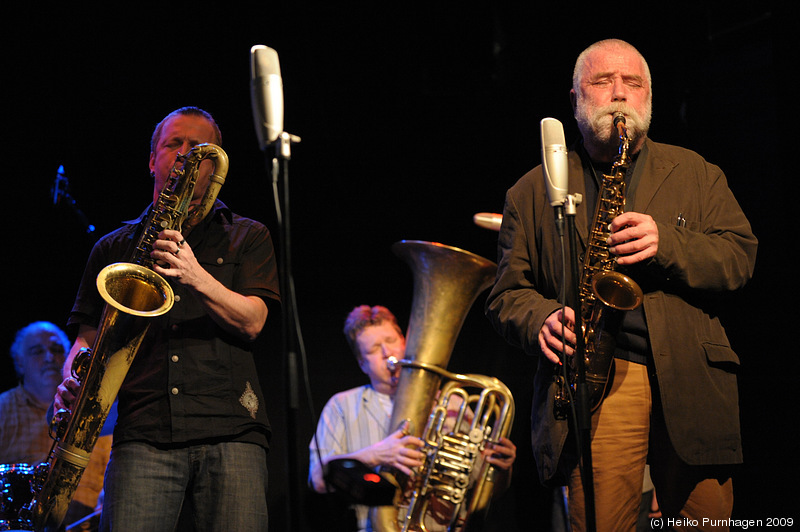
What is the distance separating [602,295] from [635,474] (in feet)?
1.98

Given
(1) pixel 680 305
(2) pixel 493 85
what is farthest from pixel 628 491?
(2) pixel 493 85

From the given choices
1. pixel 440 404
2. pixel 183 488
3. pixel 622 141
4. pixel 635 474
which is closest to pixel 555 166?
pixel 622 141

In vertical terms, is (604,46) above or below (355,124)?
below

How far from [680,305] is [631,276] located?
20 centimetres

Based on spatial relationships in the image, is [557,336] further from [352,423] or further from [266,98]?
[352,423]

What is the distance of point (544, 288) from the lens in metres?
2.86

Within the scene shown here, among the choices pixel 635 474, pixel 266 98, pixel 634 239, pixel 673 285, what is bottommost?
pixel 635 474

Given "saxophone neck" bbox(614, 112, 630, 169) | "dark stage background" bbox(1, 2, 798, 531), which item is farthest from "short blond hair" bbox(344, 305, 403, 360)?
"saxophone neck" bbox(614, 112, 630, 169)

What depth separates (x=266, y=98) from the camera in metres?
2.28

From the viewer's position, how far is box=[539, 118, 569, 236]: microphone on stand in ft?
8.10

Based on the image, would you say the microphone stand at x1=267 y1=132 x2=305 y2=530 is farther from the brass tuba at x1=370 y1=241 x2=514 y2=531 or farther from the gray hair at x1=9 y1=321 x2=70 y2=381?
the gray hair at x1=9 y1=321 x2=70 y2=381

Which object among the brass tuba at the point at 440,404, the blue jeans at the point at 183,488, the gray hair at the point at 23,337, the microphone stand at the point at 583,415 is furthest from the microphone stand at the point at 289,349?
the gray hair at the point at 23,337

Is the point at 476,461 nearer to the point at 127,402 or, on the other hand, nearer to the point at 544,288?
the point at 544,288

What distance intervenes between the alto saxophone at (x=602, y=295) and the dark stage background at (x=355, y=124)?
8.58 ft
